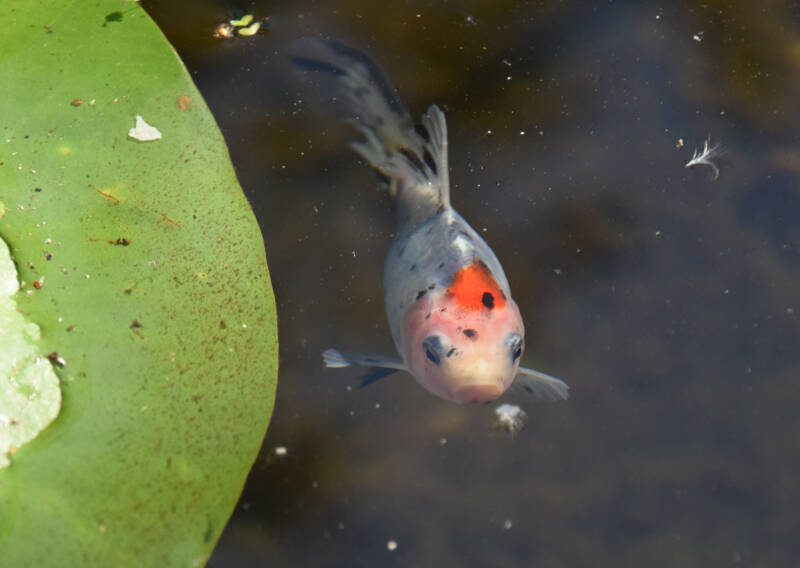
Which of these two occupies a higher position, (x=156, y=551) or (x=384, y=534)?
(x=156, y=551)

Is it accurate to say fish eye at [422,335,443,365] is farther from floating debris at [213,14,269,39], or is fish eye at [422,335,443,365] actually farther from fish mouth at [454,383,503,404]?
floating debris at [213,14,269,39]

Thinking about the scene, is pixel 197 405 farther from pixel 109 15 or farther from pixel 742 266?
pixel 742 266

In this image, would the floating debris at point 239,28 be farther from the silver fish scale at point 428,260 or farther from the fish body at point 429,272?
the silver fish scale at point 428,260

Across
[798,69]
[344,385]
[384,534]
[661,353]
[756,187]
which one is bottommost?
[384,534]

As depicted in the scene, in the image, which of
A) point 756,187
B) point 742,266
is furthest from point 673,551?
point 756,187

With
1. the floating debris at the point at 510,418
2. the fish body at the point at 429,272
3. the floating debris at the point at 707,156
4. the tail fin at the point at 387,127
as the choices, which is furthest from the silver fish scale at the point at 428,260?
the floating debris at the point at 707,156

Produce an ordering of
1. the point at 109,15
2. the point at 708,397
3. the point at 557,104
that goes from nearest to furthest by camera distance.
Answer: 1. the point at 708,397
2. the point at 109,15
3. the point at 557,104

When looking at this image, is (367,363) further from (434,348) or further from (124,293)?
(124,293)
